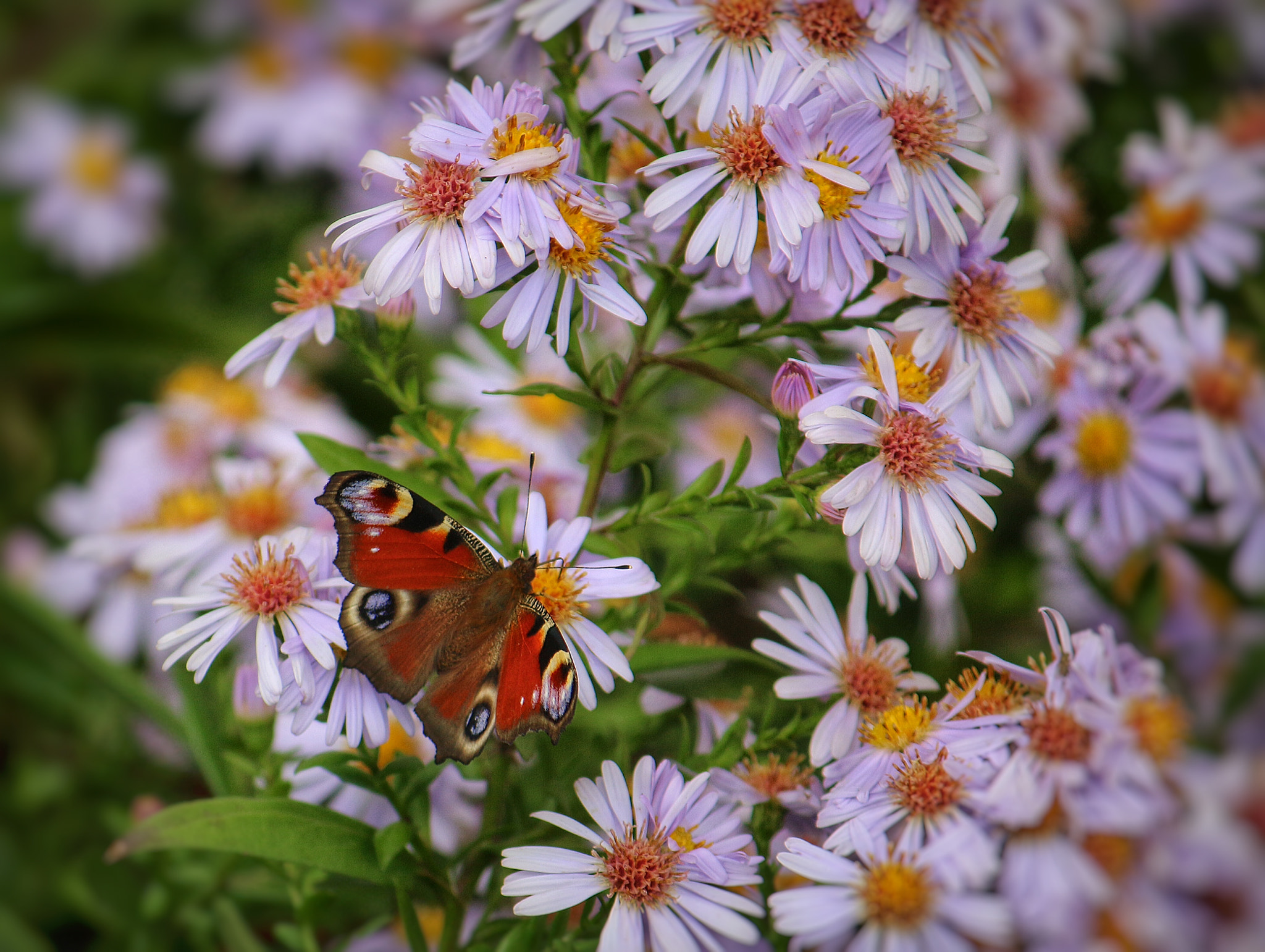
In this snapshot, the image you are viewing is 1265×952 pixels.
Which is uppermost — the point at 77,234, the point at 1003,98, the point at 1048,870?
the point at 77,234

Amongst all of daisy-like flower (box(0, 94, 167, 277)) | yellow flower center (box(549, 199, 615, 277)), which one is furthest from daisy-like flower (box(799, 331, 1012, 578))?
daisy-like flower (box(0, 94, 167, 277))

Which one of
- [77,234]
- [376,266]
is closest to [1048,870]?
[376,266]

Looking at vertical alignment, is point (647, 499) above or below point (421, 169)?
below

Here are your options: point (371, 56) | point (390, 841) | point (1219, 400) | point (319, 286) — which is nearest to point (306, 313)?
point (319, 286)

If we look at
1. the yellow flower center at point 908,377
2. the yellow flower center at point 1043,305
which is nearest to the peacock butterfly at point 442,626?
the yellow flower center at point 908,377

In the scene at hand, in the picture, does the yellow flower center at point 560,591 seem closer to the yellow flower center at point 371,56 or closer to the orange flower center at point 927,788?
the orange flower center at point 927,788

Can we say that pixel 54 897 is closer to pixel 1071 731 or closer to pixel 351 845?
pixel 351 845

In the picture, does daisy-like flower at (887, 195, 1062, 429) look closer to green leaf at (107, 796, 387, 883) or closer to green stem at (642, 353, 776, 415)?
green stem at (642, 353, 776, 415)
